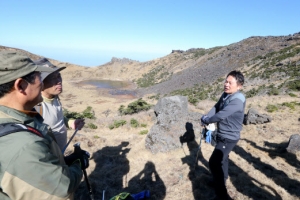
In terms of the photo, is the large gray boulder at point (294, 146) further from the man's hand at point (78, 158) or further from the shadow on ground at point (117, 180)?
the man's hand at point (78, 158)

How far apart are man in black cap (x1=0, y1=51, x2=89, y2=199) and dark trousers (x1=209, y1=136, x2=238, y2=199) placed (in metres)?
2.79

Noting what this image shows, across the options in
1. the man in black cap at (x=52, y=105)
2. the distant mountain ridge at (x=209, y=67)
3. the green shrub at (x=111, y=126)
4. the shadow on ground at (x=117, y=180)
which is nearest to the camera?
the man in black cap at (x=52, y=105)

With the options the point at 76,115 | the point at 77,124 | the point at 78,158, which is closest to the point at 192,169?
the point at 77,124

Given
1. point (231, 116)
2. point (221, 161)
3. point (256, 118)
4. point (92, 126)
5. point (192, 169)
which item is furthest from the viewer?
point (92, 126)

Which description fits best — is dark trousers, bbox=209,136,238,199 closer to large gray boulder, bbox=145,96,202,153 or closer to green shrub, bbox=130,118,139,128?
large gray boulder, bbox=145,96,202,153

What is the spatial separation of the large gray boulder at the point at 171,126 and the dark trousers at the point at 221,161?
8.80ft

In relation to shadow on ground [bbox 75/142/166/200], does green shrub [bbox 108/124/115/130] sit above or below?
below

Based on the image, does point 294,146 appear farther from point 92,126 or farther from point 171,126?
point 92,126

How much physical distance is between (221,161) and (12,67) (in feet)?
11.5

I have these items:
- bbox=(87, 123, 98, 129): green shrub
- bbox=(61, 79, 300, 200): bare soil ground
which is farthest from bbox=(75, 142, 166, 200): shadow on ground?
bbox=(87, 123, 98, 129): green shrub

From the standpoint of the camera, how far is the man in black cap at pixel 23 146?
47.4 inches

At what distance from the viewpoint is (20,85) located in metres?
1.47

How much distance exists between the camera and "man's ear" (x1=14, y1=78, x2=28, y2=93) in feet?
4.71

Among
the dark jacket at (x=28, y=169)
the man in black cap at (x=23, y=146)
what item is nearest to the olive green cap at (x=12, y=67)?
the man in black cap at (x=23, y=146)
